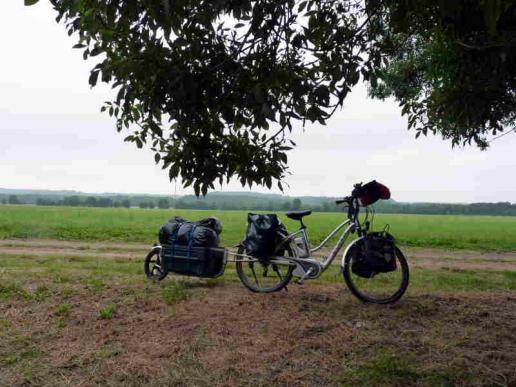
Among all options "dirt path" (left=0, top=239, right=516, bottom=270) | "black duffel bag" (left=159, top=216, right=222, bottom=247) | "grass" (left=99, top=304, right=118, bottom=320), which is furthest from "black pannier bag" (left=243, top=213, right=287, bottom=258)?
"dirt path" (left=0, top=239, right=516, bottom=270)

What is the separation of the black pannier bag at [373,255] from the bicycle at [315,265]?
0.02 meters

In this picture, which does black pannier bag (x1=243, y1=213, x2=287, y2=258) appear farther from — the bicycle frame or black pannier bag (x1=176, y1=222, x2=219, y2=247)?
black pannier bag (x1=176, y1=222, x2=219, y2=247)

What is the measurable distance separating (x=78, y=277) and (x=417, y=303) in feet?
16.2

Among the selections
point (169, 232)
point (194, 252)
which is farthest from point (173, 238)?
point (194, 252)

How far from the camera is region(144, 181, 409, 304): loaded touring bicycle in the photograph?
6.30 metres

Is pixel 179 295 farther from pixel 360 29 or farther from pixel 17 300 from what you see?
pixel 360 29

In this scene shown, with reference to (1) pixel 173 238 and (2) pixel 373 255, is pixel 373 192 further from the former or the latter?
(1) pixel 173 238

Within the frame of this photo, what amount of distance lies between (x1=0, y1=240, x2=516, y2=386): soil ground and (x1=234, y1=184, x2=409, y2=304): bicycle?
0.21 m

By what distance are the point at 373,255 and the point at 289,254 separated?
121 centimetres

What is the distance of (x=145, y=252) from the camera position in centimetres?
1494

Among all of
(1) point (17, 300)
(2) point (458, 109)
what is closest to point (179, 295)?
(1) point (17, 300)

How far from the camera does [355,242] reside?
250 inches

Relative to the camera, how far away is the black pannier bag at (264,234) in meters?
6.95

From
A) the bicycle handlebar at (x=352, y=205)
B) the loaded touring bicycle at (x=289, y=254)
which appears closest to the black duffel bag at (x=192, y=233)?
the loaded touring bicycle at (x=289, y=254)
